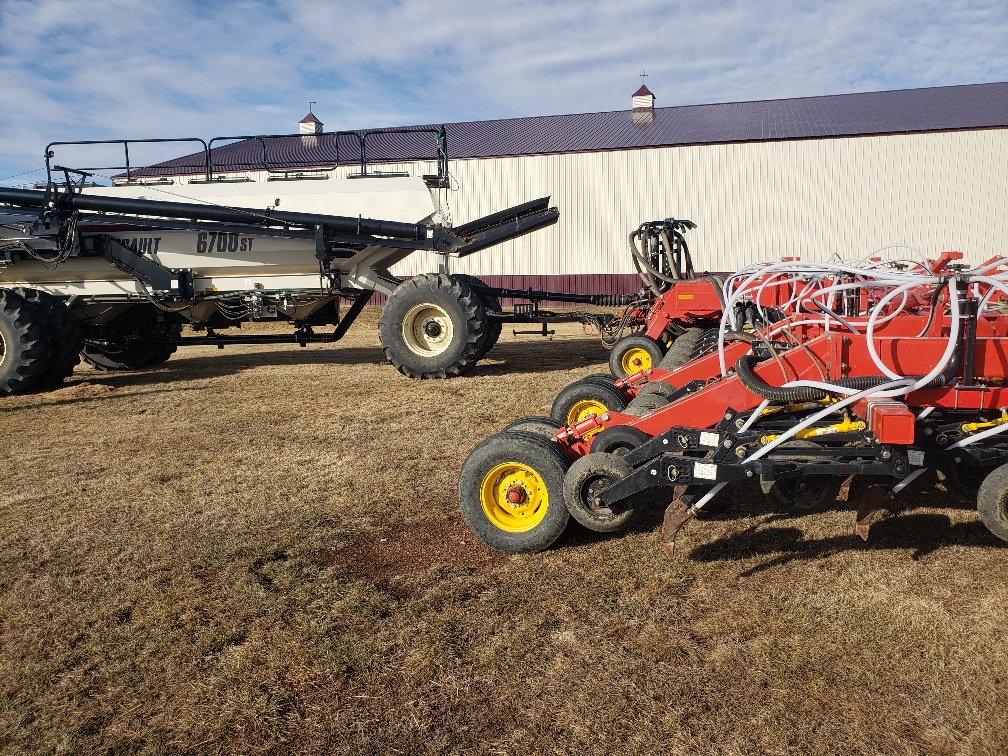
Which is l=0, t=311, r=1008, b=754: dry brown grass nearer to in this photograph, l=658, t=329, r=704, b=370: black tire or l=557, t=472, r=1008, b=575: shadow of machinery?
l=557, t=472, r=1008, b=575: shadow of machinery

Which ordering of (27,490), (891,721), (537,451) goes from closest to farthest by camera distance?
1. (891,721)
2. (537,451)
3. (27,490)

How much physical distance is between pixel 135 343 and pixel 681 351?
291 inches

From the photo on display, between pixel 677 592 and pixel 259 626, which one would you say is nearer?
pixel 259 626

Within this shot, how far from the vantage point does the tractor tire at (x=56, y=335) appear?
28.8ft

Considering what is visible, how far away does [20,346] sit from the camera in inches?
334

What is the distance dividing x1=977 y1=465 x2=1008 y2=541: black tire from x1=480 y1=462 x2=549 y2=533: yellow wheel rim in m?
2.02

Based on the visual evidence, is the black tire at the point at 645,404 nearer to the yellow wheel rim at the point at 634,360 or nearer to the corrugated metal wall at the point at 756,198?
the yellow wheel rim at the point at 634,360

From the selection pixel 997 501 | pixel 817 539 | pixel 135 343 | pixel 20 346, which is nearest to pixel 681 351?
pixel 817 539

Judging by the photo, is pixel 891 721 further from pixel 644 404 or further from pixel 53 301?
pixel 53 301

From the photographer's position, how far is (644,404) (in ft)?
15.2

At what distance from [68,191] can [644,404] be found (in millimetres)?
8425

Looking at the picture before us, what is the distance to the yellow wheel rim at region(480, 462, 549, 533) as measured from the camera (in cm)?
399

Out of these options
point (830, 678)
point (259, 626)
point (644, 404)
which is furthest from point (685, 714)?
point (644, 404)

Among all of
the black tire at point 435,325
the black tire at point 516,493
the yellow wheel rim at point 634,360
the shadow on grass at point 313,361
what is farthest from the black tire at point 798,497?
the shadow on grass at point 313,361
